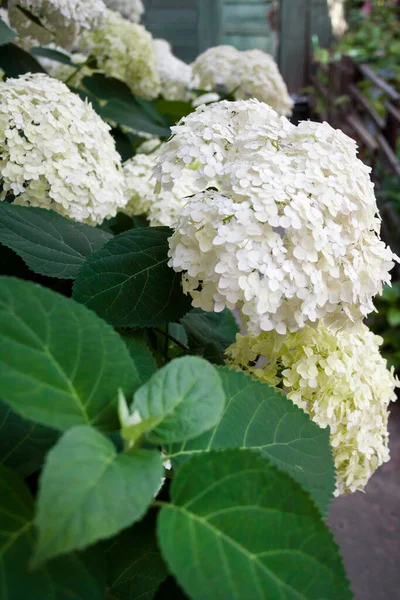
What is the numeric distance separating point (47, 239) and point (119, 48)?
705mm

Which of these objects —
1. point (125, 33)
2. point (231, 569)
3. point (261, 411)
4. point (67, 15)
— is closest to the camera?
point (231, 569)

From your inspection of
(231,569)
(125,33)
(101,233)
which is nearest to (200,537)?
(231,569)

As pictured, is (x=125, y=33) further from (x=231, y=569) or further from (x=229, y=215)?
(x=231, y=569)

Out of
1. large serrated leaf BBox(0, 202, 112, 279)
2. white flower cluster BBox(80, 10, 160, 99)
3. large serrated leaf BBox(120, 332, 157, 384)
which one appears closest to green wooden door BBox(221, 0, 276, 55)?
white flower cluster BBox(80, 10, 160, 99)

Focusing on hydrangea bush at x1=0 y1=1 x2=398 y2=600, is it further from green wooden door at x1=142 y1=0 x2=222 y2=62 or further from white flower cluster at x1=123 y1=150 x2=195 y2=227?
green wooden door at x1=142 y1=0 x2=222 y2=62

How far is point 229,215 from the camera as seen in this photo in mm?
453

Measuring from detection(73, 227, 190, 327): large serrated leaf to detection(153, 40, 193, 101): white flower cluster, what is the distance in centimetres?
101

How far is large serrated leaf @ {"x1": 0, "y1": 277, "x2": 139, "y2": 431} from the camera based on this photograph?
31 cm

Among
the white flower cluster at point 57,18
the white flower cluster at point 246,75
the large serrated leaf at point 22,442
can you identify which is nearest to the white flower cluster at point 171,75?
the white flower cluster at point 246,75

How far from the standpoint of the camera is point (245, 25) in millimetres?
4172

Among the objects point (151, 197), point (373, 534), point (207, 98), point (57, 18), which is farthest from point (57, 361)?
point (373, 534)

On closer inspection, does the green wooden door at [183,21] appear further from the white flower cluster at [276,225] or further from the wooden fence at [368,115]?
the white flower cluster at [276,225]

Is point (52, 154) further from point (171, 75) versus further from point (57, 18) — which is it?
point (171, 75)

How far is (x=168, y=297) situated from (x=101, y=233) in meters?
0.14
